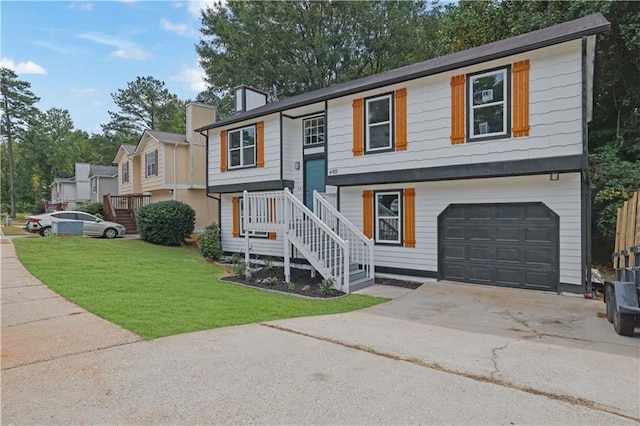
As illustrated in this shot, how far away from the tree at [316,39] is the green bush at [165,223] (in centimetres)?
1129

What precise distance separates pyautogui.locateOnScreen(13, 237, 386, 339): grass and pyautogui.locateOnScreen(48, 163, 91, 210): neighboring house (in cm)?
2604

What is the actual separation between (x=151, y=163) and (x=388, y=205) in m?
16.1

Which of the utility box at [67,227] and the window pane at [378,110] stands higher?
the window pane at [378,110]

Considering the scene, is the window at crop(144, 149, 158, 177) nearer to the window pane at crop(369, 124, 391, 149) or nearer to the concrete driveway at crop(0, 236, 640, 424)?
the window pane at crop(369, 124, 391, 149)

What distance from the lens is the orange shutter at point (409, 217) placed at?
9945mm

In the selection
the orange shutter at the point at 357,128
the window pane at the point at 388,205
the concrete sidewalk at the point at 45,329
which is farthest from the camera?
the orange shutter at the point at 357,128

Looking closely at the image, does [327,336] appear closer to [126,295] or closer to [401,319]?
[401,319]

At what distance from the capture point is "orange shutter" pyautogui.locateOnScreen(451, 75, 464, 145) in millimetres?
8898

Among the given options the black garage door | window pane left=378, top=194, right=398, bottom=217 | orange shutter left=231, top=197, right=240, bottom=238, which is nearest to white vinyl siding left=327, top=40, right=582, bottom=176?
window pane left=378, top=194, right=398, bottom=217

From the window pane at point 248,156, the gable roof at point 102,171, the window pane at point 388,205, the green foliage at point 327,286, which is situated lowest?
the green foliage at point 327,286

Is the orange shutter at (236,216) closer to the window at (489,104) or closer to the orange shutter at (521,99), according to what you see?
the window at (489,104)

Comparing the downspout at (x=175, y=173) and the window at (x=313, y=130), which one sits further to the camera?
the downspout at (x=175, y=173)

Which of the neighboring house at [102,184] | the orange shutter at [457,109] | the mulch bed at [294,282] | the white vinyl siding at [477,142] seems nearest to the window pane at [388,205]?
the white vinyl siding at [477,142]

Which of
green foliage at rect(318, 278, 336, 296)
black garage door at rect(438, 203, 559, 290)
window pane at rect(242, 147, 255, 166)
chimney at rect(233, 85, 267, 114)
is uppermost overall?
chimney at rect(233, 85, 267, 114)
